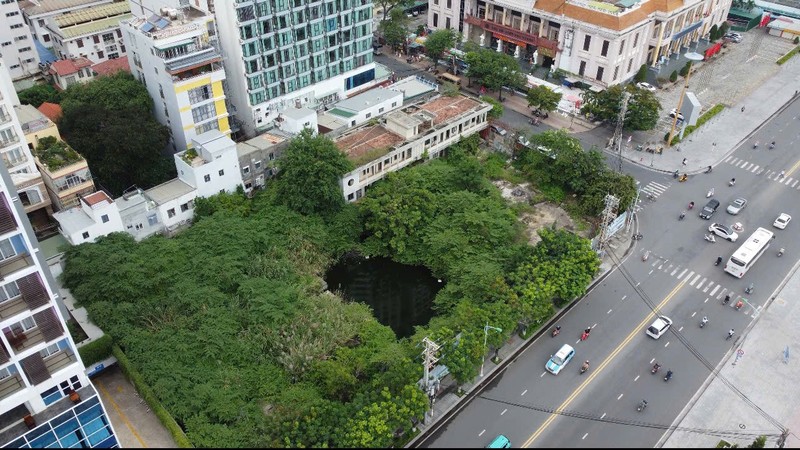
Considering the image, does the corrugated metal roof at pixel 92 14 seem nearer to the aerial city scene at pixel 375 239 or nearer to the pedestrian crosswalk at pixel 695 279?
the aerial city scene at pixel 375 239

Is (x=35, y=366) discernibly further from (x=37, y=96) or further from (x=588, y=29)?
(x=588, y=29)

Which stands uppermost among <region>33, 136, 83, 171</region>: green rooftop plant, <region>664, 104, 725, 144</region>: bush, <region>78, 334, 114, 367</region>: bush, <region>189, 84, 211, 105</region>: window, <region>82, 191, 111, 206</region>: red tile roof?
<region>189, 84, 211, 105</region>: window

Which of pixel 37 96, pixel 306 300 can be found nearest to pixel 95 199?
pixel 306 300

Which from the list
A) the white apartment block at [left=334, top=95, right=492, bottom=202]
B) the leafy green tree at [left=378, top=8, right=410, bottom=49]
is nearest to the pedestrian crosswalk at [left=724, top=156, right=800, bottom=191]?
the white apartment block at [left=334, top=95, right=492, bottom=202]

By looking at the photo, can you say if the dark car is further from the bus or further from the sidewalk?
the sidewalk

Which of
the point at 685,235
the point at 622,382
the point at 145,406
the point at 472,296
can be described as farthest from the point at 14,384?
the point at 685,235

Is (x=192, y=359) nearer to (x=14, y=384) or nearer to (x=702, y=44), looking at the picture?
(x=14, y=384)

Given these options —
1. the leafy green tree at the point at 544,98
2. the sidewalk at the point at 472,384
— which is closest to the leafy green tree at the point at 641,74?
the leafy green tree at the point at 544,98
